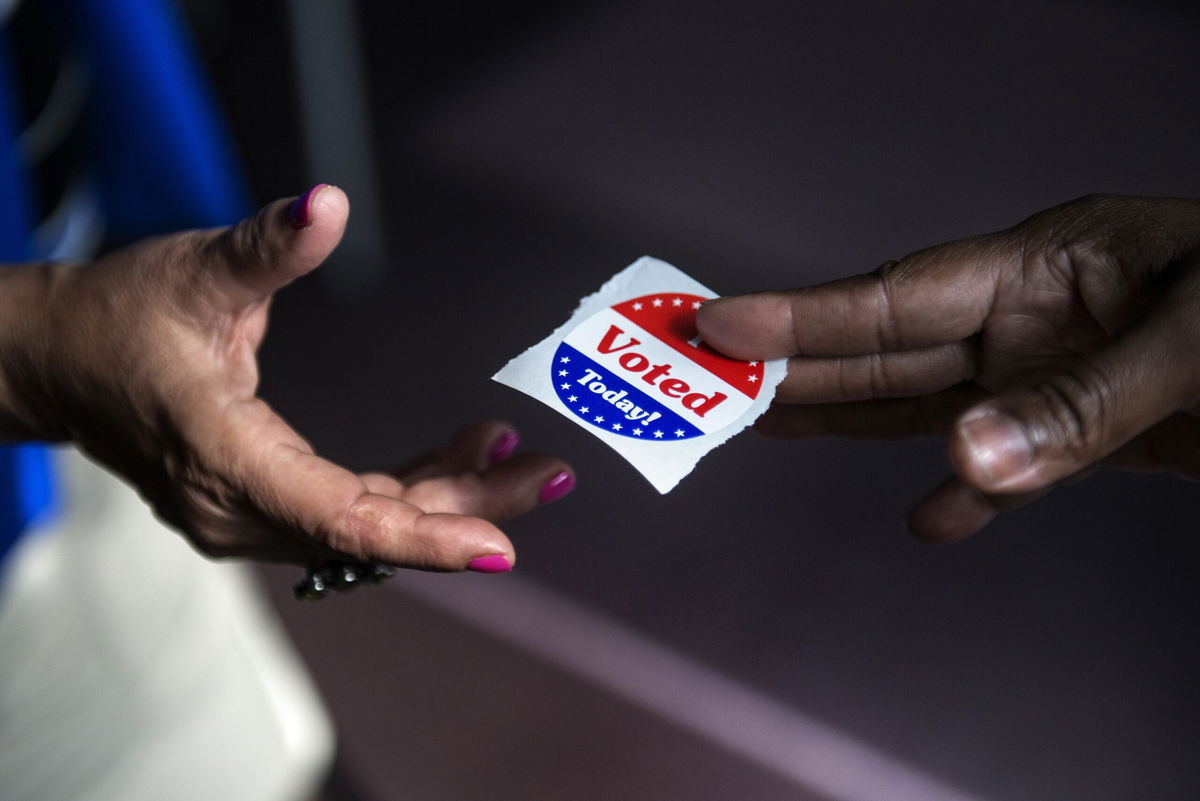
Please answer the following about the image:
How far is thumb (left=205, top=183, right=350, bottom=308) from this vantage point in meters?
0.62

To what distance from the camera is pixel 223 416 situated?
67 cm

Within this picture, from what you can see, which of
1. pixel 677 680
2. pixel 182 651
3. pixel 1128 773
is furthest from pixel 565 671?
pixel 1128 773

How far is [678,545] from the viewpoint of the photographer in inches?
53.0

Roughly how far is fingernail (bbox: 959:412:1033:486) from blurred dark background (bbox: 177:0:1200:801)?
294mm

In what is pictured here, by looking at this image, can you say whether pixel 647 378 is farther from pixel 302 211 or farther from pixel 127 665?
pixel 127 665

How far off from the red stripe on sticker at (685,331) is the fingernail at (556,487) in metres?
0.12

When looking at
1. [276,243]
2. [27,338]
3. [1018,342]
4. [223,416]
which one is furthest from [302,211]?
[1018,342]

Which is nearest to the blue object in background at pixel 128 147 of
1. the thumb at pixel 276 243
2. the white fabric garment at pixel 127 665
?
the white fabric garment at pixel 127 665

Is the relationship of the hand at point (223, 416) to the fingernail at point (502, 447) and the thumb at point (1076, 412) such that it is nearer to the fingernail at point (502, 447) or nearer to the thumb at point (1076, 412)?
the fingernail at point (502, 447)

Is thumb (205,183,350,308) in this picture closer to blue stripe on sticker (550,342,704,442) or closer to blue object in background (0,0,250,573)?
blue stripe on sticker (550,342,704,442)

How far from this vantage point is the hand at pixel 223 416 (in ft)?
2.04

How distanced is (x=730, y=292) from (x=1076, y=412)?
28 centimetres

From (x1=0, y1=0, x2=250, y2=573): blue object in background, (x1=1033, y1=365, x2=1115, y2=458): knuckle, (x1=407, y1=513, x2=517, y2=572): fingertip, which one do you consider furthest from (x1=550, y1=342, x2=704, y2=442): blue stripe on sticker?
(x1=0, y1=0, x2=250, y2=573): blue object in background

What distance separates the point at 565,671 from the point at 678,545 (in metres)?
0.23
